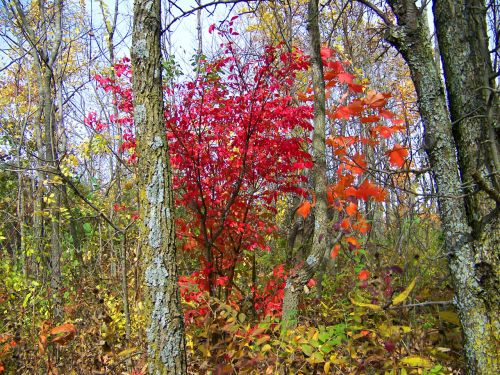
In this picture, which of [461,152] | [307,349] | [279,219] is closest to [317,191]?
[461,152]

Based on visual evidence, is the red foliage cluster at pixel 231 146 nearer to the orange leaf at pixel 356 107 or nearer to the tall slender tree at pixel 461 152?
the orange leaf at pixel 356 107

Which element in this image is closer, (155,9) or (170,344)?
(170,344)

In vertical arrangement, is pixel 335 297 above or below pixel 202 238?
below

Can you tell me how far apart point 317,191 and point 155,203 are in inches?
92.7

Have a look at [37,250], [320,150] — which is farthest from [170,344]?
[37,250]

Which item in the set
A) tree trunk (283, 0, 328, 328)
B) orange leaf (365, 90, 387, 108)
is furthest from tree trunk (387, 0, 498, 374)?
Result: tree trunk (283, 0, 328, 328)

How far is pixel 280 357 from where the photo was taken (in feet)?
9.13

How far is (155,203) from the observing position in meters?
2.50

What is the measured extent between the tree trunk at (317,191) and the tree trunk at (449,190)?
1.82 meters

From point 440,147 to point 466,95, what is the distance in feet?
1.29

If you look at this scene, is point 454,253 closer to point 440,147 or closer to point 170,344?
point 440,147

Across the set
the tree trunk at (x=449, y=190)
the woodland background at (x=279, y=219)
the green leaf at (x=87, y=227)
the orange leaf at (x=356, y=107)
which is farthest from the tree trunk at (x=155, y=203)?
the green leaf at (x=87, y=227)

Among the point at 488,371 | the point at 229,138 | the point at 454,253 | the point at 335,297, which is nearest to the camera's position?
the point at 488,371

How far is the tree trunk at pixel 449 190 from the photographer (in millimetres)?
2291
